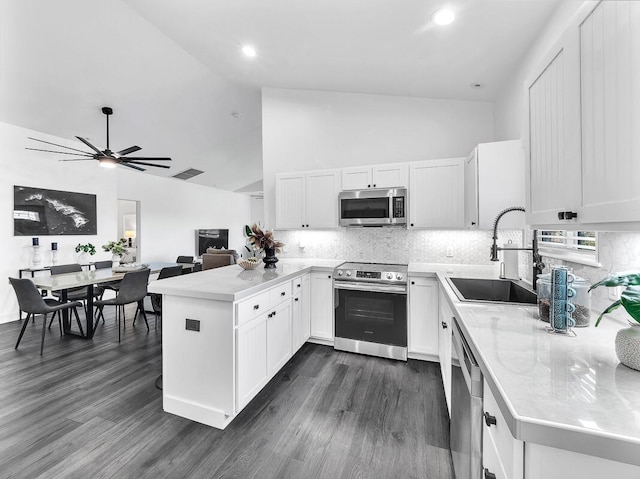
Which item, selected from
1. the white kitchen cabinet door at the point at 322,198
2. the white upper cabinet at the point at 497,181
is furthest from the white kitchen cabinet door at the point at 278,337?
the white upper cabinet at the point at 497,181

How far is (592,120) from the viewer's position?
0.92m

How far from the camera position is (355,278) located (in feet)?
10.1

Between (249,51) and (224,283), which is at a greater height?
(249,51)

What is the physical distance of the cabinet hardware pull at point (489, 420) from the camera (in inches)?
34.9

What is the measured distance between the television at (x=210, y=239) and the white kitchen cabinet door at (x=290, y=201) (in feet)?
17.1

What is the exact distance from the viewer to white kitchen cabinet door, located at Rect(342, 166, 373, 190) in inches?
135

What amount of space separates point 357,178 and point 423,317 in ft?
5.74

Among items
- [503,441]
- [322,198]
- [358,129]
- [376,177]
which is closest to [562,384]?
[503,441]

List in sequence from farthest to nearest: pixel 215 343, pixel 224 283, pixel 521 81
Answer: pixel 521 81
pixel 224 283
pixel 215 343

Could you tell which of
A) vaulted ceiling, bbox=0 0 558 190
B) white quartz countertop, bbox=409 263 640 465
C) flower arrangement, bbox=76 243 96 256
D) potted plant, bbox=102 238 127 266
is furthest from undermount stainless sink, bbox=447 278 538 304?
flower arrangement, bbox=76 243 96 256

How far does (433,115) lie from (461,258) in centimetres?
184

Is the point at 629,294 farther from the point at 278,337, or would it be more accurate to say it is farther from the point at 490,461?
the point at 278,337

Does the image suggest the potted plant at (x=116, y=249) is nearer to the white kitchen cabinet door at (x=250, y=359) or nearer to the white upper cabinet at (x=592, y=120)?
the white kitchen cabinet door at (x=250, y=359)

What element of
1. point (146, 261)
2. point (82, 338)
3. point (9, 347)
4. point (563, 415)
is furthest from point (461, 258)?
point (146, 261)
